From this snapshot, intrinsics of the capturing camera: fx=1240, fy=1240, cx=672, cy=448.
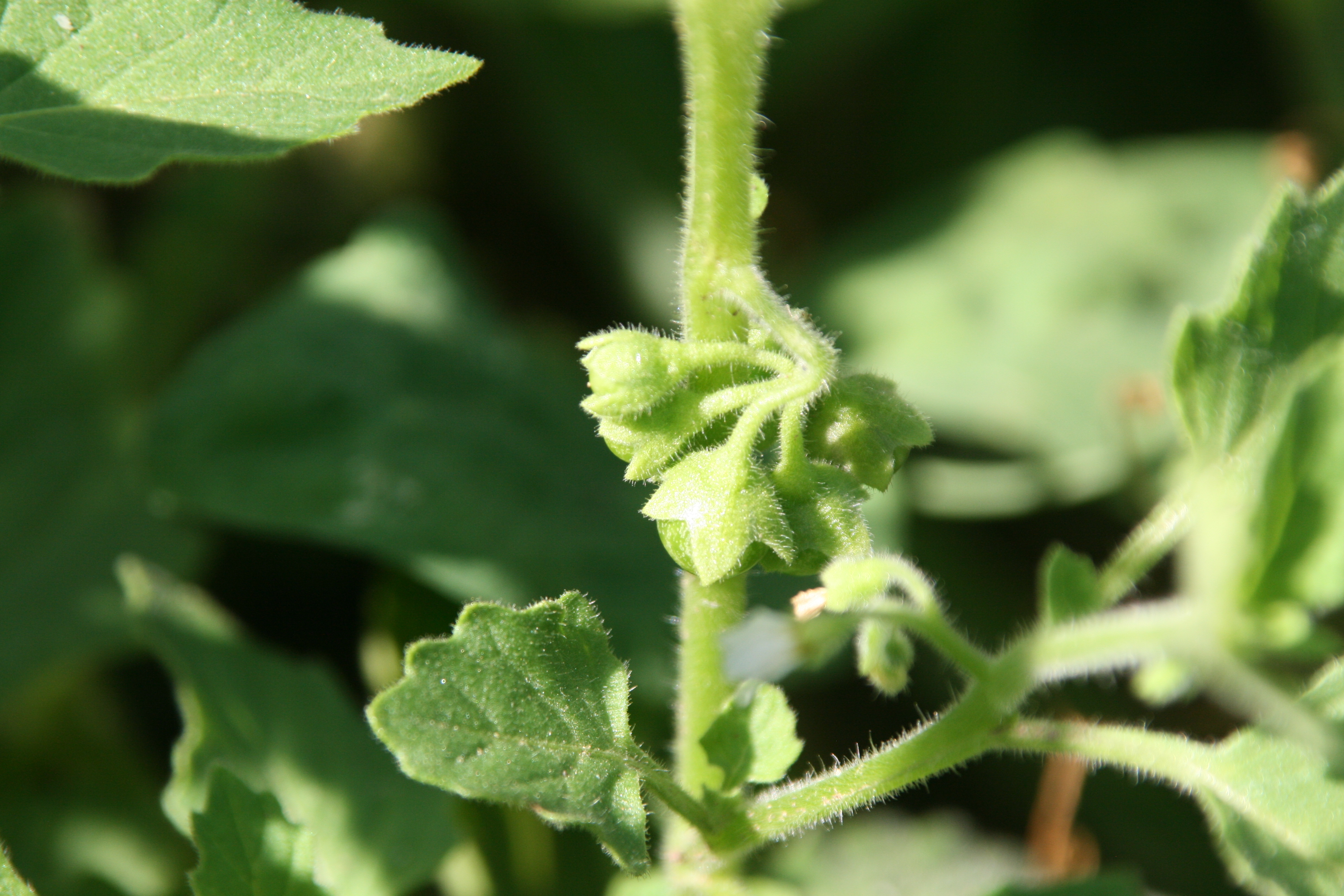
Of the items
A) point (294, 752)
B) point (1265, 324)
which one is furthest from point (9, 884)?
point (1265, 324)

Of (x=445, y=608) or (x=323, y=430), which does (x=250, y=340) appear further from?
(x=445, y=608)

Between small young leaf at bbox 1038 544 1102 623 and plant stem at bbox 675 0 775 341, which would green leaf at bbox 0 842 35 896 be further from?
small young leaf at bbox 1038 544 1102 623

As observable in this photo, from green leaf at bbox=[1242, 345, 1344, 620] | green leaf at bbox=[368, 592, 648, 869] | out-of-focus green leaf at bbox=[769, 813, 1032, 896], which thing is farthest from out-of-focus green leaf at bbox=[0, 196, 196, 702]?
green leaf at bbox=[1242, 345, 1344, 620]

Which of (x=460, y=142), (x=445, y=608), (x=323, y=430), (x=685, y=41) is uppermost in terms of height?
(x=685, y=41)

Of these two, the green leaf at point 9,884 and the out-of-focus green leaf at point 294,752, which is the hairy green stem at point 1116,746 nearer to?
the out-of-focus green leaf at point 294,752

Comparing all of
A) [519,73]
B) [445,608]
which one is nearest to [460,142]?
[519,73]

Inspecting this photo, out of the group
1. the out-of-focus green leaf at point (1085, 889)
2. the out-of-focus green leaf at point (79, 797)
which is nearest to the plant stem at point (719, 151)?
the out-of-focus green leaf at point (1085, 889)
